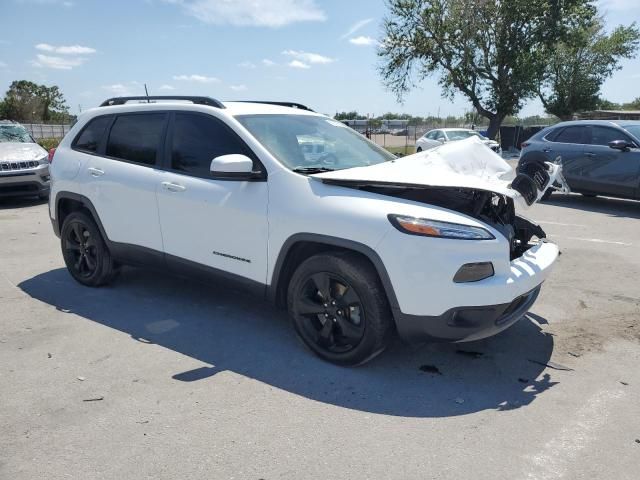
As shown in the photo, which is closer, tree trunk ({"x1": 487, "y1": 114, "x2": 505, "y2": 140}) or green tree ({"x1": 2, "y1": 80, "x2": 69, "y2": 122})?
tree trunk ({"x1": 487, "y1": 114, "x2": 505, "y2": 140})

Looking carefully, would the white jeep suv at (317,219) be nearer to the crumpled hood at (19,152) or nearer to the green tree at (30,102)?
the crumpled hood at (19,152)

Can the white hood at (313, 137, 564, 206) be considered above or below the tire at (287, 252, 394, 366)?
above

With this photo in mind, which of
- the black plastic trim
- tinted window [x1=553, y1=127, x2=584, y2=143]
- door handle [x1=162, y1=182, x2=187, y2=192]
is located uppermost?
tinted window [x1=553, y1=127, x2=584, y2=143]

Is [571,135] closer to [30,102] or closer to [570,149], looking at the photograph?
[570,149]

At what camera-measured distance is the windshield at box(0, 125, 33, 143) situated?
1162 centimetres

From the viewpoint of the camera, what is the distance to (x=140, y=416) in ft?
10.4

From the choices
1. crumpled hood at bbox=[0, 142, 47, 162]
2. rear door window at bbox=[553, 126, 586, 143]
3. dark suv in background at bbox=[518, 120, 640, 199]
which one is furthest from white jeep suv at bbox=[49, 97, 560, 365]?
rear door window at bbox=[553, 126, 586, 143]

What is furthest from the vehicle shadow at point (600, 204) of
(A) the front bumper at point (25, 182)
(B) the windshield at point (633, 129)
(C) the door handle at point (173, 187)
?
(A) the front bumper at point (25, 182)

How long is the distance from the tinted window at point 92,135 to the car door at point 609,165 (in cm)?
892

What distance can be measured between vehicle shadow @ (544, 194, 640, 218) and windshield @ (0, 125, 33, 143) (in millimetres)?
11280

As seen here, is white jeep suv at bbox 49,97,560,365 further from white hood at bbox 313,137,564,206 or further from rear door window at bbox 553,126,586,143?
rear door window at bbox 553,126,586,143

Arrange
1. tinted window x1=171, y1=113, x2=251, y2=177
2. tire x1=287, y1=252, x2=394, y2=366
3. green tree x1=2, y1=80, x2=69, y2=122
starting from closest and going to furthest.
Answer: tire x1=287, y1=252, x2=394, y2=366 → tinted window x1=171, y1=113, x2=251, y2=177 → green tree x1=2, y1=80, x2=69, y2=122

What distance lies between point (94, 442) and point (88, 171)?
120 inches

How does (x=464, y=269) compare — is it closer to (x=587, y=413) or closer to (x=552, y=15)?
(x=587, y=413)
